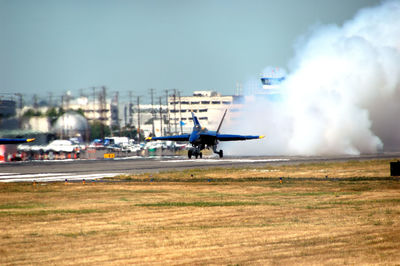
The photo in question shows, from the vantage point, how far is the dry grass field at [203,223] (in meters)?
19.3

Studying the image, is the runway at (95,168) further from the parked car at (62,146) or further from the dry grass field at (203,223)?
the parked car at (62,146)

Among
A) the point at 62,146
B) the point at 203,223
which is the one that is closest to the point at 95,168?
the point at 62,146

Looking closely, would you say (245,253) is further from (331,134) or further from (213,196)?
(331,134)

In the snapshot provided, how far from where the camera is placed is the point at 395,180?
1797 inches

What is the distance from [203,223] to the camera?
25812 mm

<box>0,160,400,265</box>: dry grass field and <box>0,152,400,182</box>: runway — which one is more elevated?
<box>0,152,400,182</box>: runway

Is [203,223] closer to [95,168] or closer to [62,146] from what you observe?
[95,168]

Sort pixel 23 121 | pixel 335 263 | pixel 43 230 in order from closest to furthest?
pixel 335 263 < pixel 43 230 < pixel 23 121

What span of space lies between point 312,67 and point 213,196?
6960 cm

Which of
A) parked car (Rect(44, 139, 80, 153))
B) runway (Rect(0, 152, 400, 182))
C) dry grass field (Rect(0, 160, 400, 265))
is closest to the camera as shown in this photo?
dry grass field (Rect(0, 160, 400, 265))

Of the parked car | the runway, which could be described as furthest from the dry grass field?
the parked car

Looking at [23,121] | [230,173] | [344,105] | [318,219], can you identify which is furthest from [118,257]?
[344,105]

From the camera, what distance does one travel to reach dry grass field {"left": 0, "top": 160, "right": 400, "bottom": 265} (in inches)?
759

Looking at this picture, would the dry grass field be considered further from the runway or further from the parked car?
the parked car
